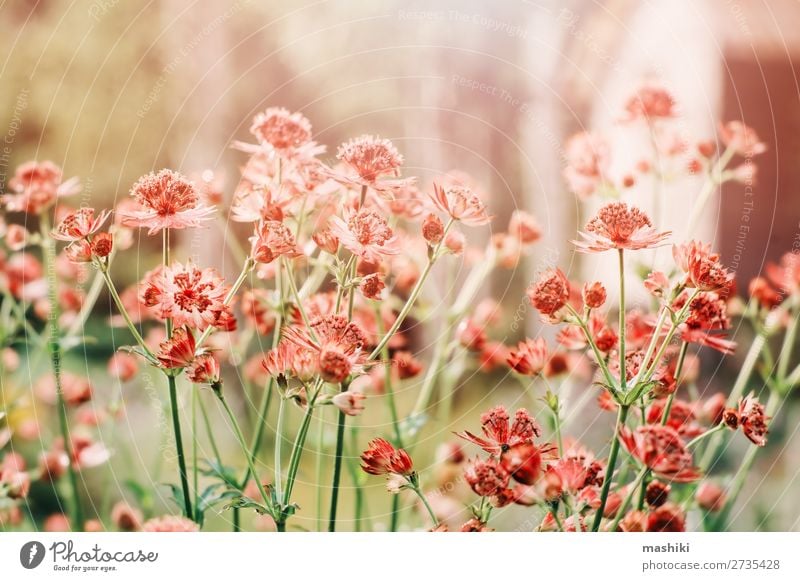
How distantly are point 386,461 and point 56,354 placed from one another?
31 cm

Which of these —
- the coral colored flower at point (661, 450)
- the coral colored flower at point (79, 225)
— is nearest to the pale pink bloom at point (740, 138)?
the coral colored flower at point (661, 450)

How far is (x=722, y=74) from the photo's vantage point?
2.37 ft

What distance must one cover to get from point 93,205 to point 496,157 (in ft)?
1.34

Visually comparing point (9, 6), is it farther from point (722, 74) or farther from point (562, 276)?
point (722, 74)

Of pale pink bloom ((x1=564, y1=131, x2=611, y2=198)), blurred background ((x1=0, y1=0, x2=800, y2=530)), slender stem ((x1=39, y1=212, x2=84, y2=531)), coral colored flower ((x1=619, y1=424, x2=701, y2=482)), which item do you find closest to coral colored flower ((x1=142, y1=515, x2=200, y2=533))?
slender stem ((x1=39, y1=212, x2=84, y2=531))

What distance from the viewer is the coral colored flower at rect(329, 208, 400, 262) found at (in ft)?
1.44

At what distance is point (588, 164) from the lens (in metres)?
0.60

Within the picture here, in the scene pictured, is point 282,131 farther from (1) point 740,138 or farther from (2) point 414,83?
(1) point 740,138

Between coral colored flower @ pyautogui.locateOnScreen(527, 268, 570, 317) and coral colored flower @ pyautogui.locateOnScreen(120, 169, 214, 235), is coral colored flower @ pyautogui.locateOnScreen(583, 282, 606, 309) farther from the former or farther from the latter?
coral colored flower @ pyautogui.locateOnScreen(120, 169, 214, 235)

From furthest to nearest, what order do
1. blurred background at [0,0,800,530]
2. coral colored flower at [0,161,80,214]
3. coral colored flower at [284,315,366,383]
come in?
blurred background at [0,0,800,530] → coral colored flower at [0,161,80,214] → coral colored flower at [284,315,366,383]

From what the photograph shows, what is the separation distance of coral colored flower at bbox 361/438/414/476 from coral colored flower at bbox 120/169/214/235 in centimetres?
20

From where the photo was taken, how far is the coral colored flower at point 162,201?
0.45 metres

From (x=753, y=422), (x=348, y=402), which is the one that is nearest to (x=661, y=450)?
(x=753, y=422)
